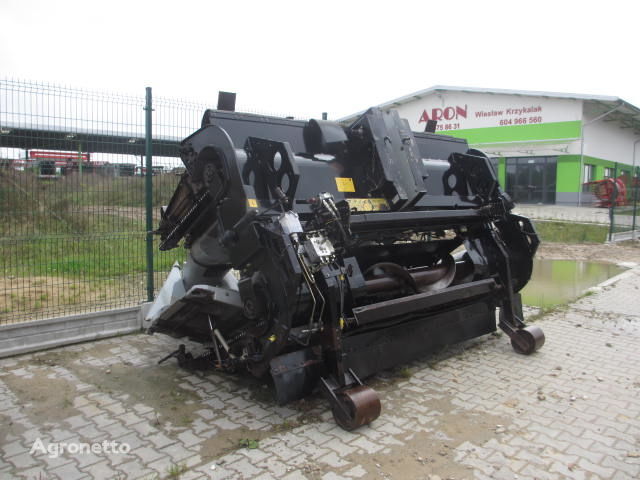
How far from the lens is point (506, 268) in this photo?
4.62 meters

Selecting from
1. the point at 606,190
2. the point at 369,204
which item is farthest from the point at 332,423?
the point at 606,190

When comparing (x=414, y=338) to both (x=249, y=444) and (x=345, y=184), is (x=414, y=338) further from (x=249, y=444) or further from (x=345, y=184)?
(x=249, y=444)

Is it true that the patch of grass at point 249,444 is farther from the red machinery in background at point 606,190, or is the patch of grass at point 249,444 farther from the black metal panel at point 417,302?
the red machinery in background at point 606,190

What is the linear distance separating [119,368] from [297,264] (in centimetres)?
215

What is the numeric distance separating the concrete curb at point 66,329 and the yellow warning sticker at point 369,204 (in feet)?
8.81

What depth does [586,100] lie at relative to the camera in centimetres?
2244

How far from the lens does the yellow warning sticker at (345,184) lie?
13.0 ft

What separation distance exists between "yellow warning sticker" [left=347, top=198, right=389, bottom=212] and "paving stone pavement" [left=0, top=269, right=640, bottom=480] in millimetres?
1311

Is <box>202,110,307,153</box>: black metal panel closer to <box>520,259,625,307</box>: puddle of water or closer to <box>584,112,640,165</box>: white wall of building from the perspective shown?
<box>520,259,625,307</box>: puddle of water

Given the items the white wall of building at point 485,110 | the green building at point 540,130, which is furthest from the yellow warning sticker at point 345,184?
the white wall of building at point 485,110

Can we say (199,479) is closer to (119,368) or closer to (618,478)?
(119,368)

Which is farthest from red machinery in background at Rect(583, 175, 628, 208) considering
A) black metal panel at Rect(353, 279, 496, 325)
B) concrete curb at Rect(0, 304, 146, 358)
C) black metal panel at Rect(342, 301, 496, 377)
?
concrete curb at Rect(0, 304, 146, 358)

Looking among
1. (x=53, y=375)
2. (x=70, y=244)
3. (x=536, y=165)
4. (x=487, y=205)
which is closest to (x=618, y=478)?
(x=487, y=205)

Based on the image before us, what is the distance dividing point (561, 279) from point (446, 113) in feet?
66.7
